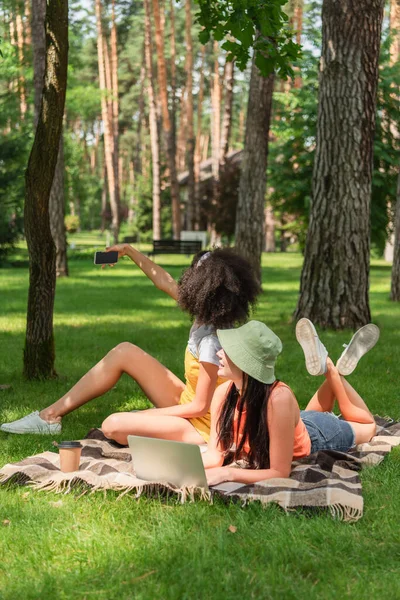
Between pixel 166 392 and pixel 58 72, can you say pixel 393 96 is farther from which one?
pixel 166 392

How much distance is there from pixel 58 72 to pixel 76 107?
85.9ft

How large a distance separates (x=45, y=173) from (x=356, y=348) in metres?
3.20

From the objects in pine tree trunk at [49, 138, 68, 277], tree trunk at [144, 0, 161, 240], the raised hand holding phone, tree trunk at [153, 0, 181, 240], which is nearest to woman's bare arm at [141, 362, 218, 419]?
the raised hand holding phone

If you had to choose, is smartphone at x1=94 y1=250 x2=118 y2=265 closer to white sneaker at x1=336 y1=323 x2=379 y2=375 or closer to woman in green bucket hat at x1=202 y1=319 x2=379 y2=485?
woman in green bucket hat at x1=202 y1=319 x2=379 y2=485

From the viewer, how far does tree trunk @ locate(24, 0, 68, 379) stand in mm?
7008

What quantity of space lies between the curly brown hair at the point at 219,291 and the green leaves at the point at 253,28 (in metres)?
2.18

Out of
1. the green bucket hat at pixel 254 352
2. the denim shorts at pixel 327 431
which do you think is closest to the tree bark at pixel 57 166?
the denim shorts at pixel 327 431

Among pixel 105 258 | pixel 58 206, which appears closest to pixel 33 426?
pixel 105 258

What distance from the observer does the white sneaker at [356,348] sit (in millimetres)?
5117

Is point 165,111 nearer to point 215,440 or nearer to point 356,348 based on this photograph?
point 356,348

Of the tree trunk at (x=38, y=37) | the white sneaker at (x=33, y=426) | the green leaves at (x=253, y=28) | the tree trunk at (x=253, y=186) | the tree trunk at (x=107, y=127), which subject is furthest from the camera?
the tree trunk at (x=107, y=127)

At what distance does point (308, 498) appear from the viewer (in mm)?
4082

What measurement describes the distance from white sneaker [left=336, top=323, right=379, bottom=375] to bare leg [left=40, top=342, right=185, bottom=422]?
1.00 m

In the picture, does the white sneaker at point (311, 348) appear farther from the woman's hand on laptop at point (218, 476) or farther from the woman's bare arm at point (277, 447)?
the woman's hand on laptop at point (218, 476)
